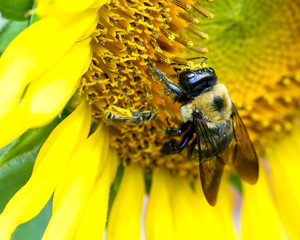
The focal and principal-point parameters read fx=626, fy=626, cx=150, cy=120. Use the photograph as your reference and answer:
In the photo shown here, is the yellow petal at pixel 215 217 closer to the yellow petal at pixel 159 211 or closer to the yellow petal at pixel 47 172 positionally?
the yellow petal at pixel 159 211

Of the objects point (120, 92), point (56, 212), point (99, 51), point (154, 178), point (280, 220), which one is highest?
point (99, 51)

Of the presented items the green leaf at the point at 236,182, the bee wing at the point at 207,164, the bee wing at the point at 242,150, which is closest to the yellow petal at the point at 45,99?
the bee wing at the point at 207,164

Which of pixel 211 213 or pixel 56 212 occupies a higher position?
pixel 56 212

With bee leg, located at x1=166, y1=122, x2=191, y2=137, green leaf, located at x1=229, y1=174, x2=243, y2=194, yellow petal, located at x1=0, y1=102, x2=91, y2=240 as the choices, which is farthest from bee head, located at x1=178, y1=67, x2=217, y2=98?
green leaf, located at x1=229, y1=174, x2=243, y2=194

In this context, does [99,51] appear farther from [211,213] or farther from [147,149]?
[211,213]

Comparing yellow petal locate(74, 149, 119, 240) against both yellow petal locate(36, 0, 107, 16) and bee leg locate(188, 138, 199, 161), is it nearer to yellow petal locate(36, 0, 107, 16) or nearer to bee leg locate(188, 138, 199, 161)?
bee leg locate(188, 138, 199, 161)

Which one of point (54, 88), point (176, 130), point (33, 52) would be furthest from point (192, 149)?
point (33, 52)

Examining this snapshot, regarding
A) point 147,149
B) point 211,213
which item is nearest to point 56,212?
point 147,149

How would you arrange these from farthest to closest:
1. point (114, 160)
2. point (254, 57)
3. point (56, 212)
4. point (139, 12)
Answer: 1. point (254, 57)
2. point (114, 160)
3. point (139, 12)
4. point (56, 212)
